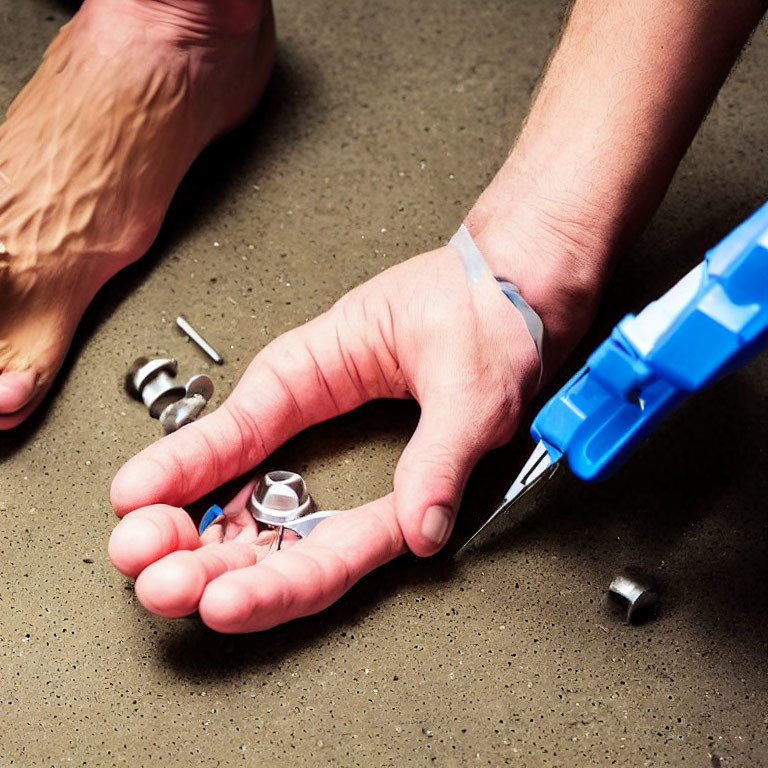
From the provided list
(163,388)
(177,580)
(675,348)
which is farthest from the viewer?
(163,388)

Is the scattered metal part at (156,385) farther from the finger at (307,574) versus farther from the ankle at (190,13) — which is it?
the ankle at (190,13)

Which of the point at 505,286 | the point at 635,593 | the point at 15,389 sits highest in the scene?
the point at 505,286

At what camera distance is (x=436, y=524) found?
879 millimetres

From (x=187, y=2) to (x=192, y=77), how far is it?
0.08m

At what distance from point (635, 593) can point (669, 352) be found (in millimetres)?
356

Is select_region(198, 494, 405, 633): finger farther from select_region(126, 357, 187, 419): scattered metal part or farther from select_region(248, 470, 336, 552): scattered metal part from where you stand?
select_region(126, 357, 187, 419): scattered metal part

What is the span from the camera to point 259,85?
123 cm

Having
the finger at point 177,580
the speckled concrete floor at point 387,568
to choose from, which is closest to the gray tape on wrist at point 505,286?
the speckled concrete floor at point 387,568

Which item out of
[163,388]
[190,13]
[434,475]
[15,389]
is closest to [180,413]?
[163,388]

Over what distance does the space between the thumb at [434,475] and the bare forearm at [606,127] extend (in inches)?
6.1

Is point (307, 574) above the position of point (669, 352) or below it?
below

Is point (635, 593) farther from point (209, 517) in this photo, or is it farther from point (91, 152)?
point (91, 152)

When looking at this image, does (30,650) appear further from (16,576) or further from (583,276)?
(583,276)

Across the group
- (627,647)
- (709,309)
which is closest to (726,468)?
(627,647)
